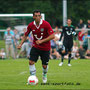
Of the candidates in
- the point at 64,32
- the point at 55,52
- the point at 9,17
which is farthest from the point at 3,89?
the point at 9,17

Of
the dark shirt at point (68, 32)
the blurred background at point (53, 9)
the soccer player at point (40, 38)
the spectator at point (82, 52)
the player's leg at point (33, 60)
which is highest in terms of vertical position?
the soccer player at point (40, 38)

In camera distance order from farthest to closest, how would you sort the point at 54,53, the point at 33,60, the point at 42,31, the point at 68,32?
the point at 54,53 < the point at 68,32 < the point at 33,60 < the point at 42,31

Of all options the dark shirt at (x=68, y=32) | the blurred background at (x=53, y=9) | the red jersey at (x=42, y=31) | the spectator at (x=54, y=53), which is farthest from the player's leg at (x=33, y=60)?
the blurred background at (x=53, y=9)

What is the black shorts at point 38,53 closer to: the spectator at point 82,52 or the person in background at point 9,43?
the spectator at point 82,52

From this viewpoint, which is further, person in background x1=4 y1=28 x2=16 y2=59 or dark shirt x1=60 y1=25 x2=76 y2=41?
person in background x1=4 y1=28 x2=16 y2=59

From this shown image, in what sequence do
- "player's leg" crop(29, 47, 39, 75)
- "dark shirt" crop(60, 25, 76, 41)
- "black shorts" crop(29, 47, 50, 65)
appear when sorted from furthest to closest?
"dark shirt" crop(60, 25, 76, 41), "black shorts" crop(29, 47, 50, 65), "player's leg" crop(29, 47, 39, 75)

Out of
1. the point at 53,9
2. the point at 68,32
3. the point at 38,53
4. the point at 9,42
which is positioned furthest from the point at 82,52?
the point at 53,9

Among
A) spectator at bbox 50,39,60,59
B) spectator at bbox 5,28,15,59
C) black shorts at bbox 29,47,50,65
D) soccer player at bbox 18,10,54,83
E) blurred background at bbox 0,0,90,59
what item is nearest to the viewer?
soccer player at bbox 18,10,54,83

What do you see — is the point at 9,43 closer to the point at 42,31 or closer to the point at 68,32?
the point at 68,32

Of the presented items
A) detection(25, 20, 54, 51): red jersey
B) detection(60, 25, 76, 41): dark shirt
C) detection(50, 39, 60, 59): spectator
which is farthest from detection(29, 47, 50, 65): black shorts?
detection(50, 39, 60, 59): spectator

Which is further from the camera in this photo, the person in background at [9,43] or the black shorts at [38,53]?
the person in background at [9,43]

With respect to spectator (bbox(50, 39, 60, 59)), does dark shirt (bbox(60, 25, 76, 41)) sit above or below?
above

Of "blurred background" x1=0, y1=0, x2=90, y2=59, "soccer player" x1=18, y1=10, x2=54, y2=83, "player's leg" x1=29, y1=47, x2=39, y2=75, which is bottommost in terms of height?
"blurred background" x1=0, y1=0, x2=90, y2=59

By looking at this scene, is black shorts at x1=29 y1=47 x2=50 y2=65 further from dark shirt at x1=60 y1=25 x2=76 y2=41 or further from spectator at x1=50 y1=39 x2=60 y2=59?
spectator at x1=50 y1=39 x2=60 y2=59
